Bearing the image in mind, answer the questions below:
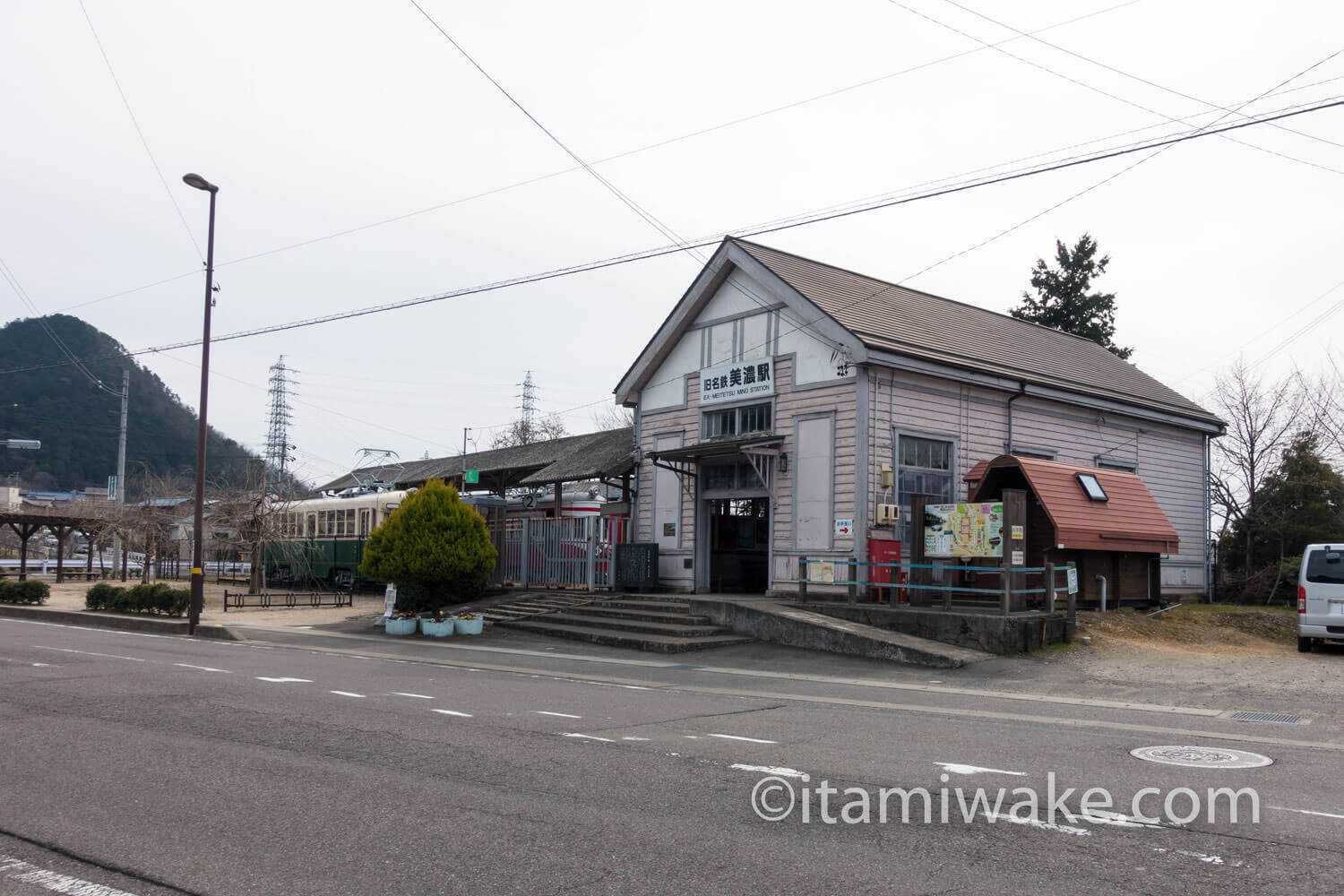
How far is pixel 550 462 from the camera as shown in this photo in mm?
28266

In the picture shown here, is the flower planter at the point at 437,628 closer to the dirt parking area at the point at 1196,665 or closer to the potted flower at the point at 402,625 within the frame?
the potted flower at the point at 402,625

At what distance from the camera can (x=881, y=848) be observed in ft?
17.7

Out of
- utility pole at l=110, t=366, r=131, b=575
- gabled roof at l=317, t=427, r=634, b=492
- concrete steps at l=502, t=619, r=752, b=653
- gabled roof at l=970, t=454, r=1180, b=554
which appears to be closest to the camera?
concrete steps at l=502, t=619, r=752, b=653

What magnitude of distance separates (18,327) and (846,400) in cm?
9645

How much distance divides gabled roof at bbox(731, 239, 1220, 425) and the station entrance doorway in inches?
200

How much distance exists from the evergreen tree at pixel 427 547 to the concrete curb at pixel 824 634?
5609 mm

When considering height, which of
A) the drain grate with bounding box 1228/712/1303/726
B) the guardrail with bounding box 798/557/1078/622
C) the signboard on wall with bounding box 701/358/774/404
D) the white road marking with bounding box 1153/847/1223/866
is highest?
the signboard on wall with bounding box 701/358/774/404

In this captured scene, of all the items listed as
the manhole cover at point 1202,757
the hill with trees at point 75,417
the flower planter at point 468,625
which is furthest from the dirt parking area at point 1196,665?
the hill with trees at point 75,417

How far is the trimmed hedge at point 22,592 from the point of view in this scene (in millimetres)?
28281

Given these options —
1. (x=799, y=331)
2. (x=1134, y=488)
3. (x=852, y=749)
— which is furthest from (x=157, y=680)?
(x=1134, y=488)

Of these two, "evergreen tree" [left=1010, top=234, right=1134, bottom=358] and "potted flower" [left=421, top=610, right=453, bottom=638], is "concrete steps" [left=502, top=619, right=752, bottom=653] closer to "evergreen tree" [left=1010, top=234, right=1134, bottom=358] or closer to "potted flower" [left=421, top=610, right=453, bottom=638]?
"potted flower" [left=421, top=610, right=453, bottom=638]

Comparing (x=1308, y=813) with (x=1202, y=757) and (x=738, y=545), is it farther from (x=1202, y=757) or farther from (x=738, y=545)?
(x=738, y=545)

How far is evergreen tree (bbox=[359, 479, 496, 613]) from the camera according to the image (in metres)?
21.8

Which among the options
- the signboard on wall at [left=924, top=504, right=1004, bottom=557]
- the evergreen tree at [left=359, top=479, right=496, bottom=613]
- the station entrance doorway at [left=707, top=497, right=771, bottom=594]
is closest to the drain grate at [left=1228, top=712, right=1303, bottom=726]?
the signboard on wall at [left=924, top=504, right=1004, bottom=557]
